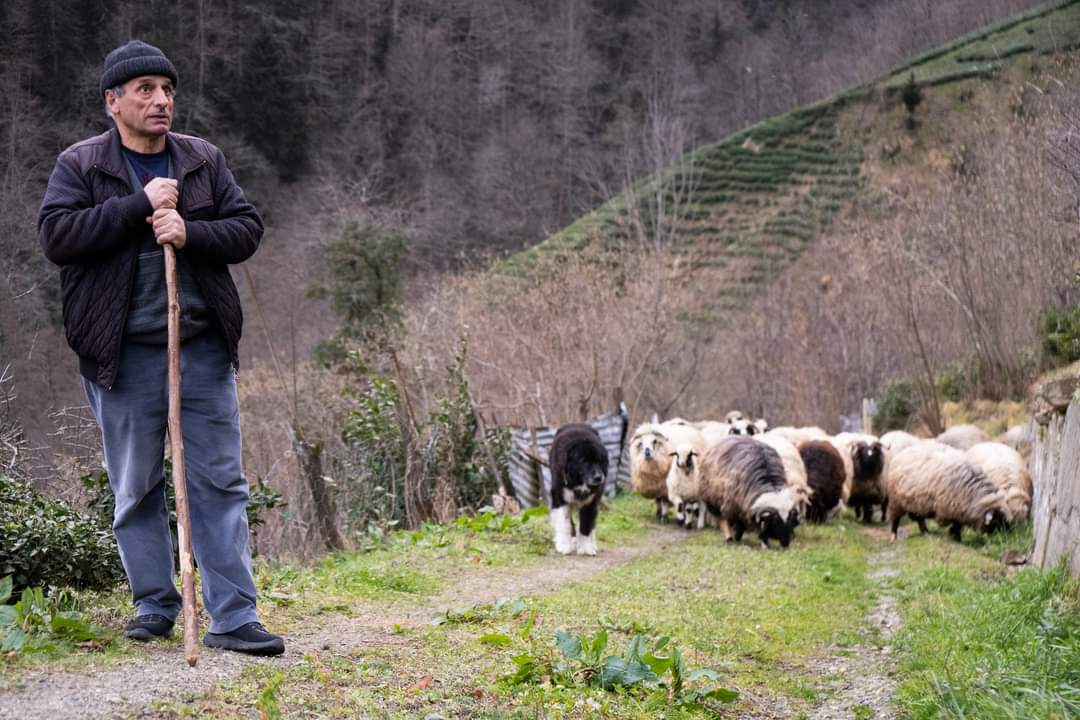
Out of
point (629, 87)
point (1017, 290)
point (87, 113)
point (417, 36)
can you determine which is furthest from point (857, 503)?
point (629, 87)

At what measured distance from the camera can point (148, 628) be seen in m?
4.91

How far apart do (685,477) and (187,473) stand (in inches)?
401

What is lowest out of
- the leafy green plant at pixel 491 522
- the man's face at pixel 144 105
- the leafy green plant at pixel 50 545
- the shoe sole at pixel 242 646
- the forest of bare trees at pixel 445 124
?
the leafy green plant at pixel 491 522

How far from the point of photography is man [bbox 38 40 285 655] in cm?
475

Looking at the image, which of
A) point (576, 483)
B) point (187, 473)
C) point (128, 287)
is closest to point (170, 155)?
point (128, 287)

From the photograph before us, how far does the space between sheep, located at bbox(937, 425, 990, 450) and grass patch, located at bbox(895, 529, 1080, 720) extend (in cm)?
570

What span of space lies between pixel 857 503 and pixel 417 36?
138 feet

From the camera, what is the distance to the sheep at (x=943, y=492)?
1262 centimetres

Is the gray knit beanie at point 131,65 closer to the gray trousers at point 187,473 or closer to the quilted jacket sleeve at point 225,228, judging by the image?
the quilted jacket sleeve at point 225,228

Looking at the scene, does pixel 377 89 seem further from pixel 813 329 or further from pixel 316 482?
pixel 316 482

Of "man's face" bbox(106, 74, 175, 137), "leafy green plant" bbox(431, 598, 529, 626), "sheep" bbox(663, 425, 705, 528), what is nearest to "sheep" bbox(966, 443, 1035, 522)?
"sheep" bbox(663, 425, 705, 528)

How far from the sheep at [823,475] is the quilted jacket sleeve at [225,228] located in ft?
36.9

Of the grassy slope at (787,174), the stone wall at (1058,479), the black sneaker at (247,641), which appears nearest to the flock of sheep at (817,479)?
the stone wall at (1058,479)

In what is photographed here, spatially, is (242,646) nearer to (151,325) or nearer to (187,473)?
(187,473)
